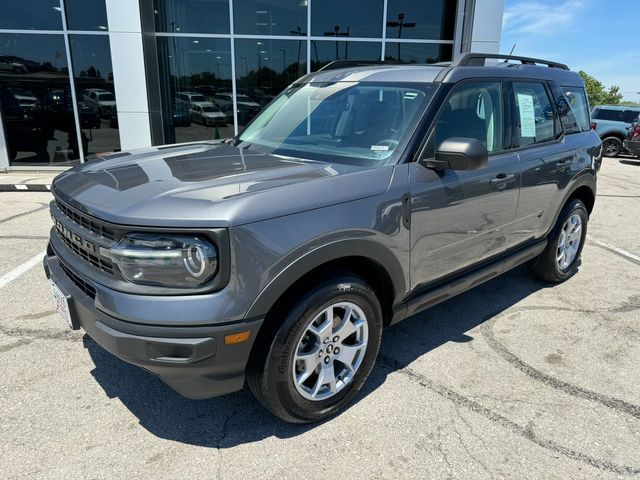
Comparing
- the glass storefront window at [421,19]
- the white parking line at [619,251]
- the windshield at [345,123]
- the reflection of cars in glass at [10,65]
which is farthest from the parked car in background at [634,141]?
the reflection of cars in glass at [10,65]

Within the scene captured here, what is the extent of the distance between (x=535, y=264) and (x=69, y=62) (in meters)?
10.2

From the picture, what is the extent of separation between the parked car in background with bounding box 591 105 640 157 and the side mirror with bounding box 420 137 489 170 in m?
15.7

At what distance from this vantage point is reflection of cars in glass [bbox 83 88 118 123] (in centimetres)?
1038

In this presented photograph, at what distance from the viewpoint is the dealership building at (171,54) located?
10.0m

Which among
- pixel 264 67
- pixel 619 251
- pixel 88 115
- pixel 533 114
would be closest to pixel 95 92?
pixel 88 115

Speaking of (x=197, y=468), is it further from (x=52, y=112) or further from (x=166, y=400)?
(x=52, y=112)

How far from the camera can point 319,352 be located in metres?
2.45

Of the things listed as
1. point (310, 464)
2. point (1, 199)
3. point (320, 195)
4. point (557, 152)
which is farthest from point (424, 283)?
point (1, 199)

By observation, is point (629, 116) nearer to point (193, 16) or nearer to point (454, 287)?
point (193, 16)

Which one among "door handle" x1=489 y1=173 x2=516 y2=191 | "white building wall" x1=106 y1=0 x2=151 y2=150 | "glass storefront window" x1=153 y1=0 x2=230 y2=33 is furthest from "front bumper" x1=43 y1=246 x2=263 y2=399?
"glass storefront window" x1=153 y1=0 x2=230 y2=33

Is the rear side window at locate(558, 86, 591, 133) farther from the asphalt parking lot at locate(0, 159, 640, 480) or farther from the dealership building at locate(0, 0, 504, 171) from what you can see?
the dealership building at locate(0, 0, 504, 171)

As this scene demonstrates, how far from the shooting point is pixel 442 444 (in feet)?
7.91

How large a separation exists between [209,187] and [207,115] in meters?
9.81

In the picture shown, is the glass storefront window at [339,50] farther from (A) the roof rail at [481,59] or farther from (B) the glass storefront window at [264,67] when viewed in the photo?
(A) the roof rail at [481,59]
